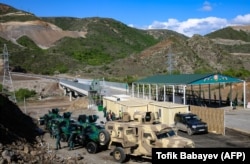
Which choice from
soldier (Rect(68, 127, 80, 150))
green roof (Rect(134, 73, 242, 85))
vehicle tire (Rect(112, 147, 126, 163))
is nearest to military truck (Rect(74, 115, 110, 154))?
soldier (Rect(68, 127, 80, 150))

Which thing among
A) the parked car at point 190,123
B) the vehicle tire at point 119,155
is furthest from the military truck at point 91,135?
the parked car at point 190,123

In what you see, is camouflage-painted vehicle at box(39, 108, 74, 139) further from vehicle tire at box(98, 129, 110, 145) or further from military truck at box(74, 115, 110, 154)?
vehicle tire at box(98, 129, 110, 145)

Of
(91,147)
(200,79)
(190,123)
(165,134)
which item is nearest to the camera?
(165,134)

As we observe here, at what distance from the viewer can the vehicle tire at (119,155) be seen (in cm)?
2081

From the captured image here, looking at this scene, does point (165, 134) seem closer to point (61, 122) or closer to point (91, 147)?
point (91, 147)

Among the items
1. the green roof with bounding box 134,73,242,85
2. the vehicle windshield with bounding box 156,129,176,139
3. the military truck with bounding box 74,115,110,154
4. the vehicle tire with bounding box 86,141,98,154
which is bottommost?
the vehicle tire with bounding box 86,141,98,154

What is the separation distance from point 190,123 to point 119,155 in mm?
9168

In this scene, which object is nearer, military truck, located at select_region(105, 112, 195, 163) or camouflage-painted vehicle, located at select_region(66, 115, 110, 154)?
military truck, located at select_region(105, 112, 195, 163)

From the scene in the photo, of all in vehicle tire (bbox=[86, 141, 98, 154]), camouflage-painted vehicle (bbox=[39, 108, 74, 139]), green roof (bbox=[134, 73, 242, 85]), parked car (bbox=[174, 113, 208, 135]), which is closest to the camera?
vehicle tire (bbox=[86, 141, 98, 154])

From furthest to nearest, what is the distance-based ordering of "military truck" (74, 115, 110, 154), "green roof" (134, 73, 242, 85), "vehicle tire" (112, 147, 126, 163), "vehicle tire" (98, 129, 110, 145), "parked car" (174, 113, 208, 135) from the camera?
"green roof" (134, 73, 242, 85)
"parked car" (174, 113, 208, 135)
"military truck" (74, 115, 110, 154)
"vehicle tire" (98, 129, 110, 145)
"vehicle tire" (112, 147, 126, 163)

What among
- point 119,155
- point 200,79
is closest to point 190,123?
point 119,155

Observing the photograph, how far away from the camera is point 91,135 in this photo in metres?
24.1

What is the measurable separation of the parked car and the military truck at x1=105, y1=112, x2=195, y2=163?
7142 mm

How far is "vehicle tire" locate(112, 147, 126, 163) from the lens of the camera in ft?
68.3
